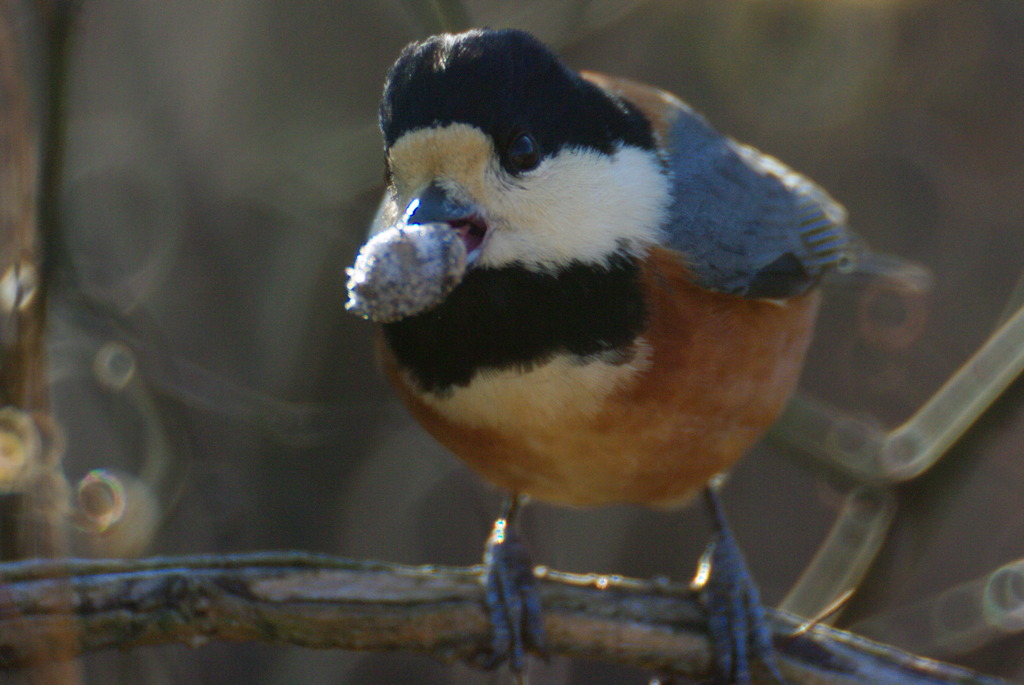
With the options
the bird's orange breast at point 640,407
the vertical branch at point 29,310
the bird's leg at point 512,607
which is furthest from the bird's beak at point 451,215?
the bird's leg at point 512,607

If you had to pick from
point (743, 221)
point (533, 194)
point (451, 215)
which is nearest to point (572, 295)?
point (533, 194)

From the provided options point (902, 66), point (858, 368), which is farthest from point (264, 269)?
point (902, 66)

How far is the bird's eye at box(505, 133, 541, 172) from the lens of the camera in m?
1.86

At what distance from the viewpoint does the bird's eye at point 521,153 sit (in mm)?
1855

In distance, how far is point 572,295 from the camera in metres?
1.98

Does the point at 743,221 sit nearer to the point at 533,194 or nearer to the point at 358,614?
the point at 533,194

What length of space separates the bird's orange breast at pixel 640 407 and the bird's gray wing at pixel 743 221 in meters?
0.07

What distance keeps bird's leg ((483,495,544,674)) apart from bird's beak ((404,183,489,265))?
963 millimetres

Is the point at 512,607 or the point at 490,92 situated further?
the point at 512,607

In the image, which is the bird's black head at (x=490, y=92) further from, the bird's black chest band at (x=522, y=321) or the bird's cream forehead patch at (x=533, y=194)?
the bird's black chest band at (x=522, y=321)

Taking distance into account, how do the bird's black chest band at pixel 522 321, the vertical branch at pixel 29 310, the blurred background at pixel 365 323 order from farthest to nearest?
the blurred background at pixel 365 323
the bird's black chest band at pixel 522 321
the vertical branch at pixel 29 310

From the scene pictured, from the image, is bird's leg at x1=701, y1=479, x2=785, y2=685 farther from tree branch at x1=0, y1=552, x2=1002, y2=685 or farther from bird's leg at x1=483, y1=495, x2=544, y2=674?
bird's leg at x1=483, y1=495, x2=544, y2=674

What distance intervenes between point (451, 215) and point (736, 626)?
1299mm

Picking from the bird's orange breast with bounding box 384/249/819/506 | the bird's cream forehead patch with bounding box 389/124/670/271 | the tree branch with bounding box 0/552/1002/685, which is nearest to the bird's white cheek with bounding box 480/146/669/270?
the bird's cream forehead patch with bounding box 389/124/670/271
